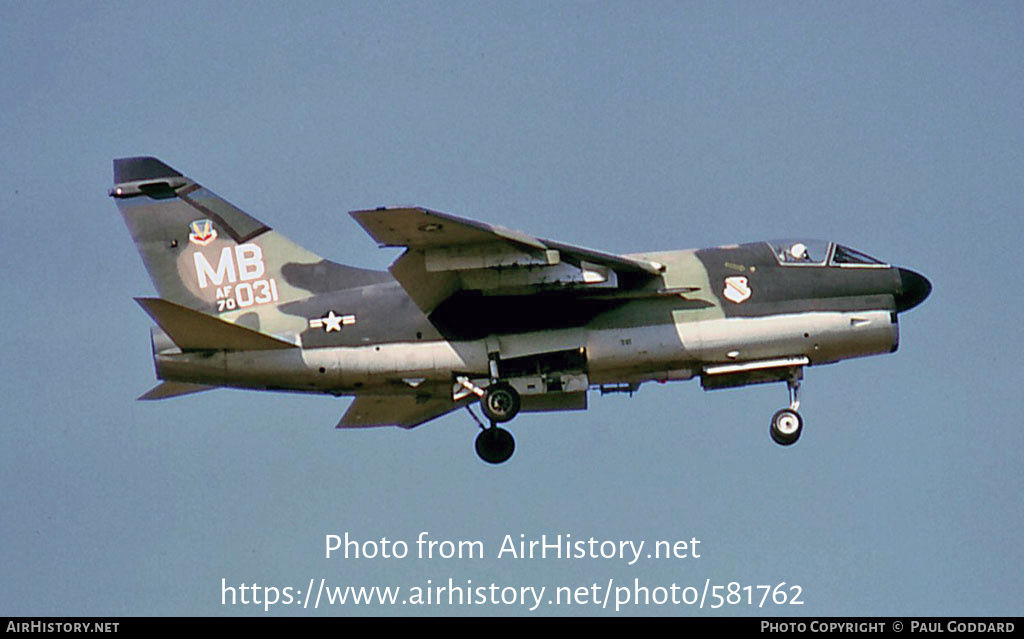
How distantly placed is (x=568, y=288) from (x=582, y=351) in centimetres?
118

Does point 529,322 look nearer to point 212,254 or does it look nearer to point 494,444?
point 494,444

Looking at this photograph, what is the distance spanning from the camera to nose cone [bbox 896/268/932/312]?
32.4 m

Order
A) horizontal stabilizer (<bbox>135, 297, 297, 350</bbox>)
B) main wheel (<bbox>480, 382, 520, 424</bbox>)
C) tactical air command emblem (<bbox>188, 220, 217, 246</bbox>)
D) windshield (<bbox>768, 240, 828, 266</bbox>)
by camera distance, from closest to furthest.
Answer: horizontal stabilizer (<bbox>135, 297, 297, 350</bbox>) < main wheel (<bbox>480, 382, 520, 424</bbox>) < windshield (<bbox>768, 240, 828, 266</bbox>) < tactical air command emblem (<bbox>188, 220, 217, 246</bbox>)

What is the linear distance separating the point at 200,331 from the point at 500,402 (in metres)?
4.72

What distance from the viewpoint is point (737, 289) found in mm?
31922

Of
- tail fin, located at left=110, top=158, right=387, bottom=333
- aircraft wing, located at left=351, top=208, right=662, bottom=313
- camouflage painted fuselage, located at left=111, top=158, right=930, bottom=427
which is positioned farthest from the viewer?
tail fin, located at left=110, top=158, right=387, bottom=333

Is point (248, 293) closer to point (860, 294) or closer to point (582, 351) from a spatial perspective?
point (582, 351)

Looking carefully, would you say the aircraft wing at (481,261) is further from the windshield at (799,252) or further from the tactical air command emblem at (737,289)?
the windshield at (799,252)

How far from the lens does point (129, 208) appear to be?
33312 mm

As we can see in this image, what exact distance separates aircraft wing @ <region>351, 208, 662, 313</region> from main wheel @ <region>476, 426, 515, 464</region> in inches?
107

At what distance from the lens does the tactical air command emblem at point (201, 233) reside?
3303 centimetres

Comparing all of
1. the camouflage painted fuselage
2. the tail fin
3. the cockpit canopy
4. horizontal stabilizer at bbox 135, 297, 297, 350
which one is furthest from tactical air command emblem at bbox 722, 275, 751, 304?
horizontal stabilizer at bbox 135, 297, 297, 350

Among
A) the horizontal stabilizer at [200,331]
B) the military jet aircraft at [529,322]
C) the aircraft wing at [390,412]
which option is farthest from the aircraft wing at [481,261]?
the aircraft wing at [390,412]

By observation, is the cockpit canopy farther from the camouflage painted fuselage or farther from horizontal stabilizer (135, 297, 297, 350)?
horizontal stabilizer (135, 297, 297, 350)
